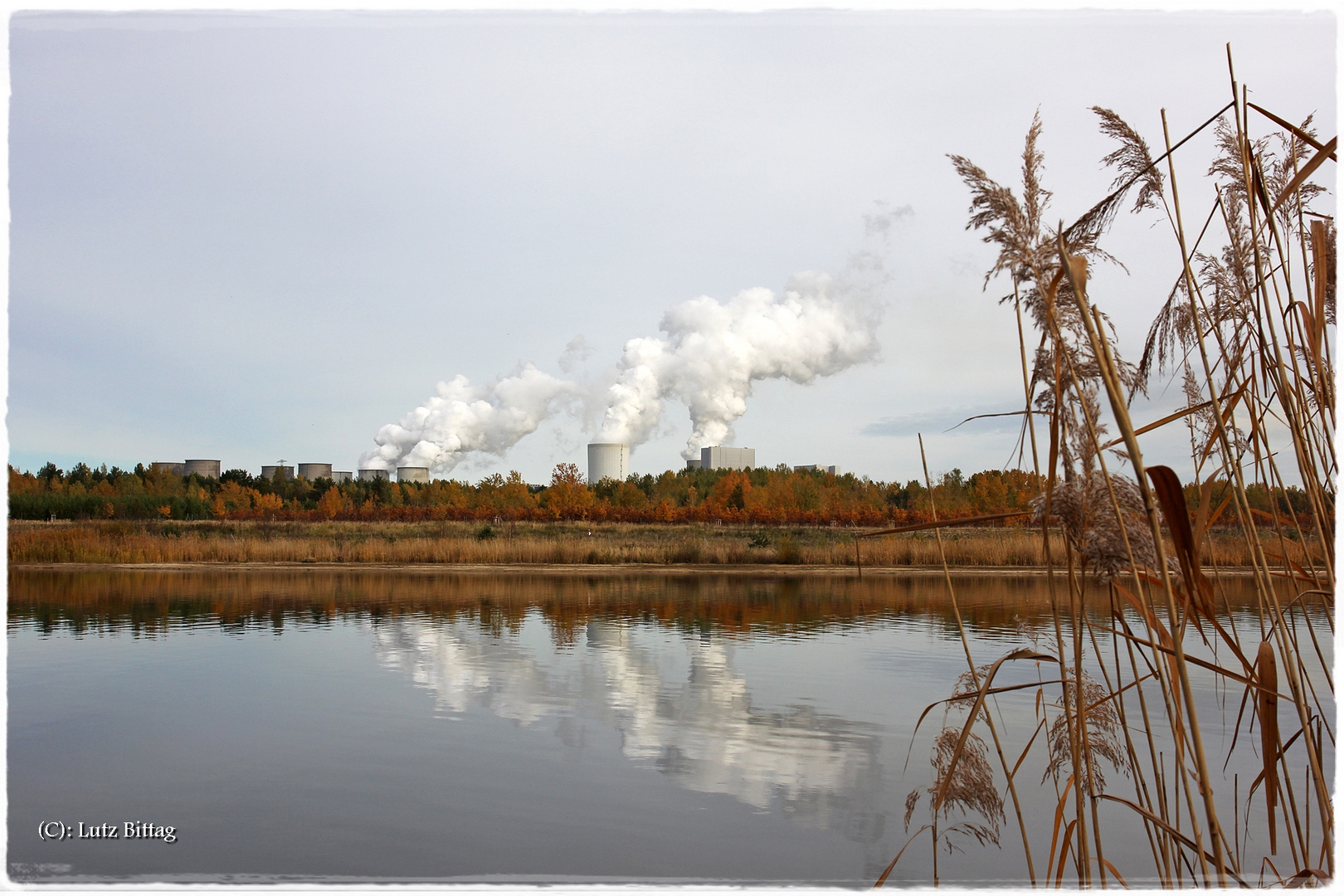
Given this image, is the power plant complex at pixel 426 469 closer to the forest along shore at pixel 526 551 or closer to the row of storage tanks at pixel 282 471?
the row of storage tanks at pixel 282 471

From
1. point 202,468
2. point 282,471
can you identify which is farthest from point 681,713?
point 202,468

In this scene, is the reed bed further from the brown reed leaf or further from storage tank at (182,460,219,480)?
storage tank at (182,460,219,480)

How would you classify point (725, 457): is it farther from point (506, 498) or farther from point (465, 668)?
point (465, 668)

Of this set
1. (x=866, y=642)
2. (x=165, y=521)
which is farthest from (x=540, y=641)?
(x=165, y=521)

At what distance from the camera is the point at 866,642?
7.55 metres

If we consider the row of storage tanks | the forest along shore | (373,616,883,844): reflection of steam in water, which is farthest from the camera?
the row of storage tanks

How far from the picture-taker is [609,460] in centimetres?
3747

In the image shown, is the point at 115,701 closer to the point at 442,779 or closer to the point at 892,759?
the point at 442,779

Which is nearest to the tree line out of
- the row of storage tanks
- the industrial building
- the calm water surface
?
the row of storage tanks

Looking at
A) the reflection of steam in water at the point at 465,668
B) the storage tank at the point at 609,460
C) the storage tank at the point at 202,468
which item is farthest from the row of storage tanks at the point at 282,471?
the reflection of steam in water at the point at 465,668

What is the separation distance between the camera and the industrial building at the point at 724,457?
1667 inches

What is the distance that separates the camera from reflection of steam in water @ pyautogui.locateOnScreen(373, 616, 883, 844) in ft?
12.0

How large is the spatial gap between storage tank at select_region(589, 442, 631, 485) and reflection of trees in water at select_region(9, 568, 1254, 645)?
73.9 feet

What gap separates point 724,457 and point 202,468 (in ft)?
75.7
